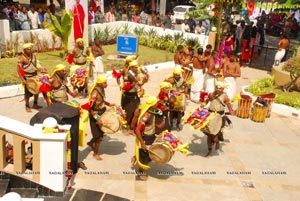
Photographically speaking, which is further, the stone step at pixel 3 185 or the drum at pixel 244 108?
the drum at pixel 244 108

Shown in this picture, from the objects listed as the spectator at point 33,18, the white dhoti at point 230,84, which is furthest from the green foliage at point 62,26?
the white dhoti at point 230,84

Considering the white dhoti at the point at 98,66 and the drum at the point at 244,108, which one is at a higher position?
the white dhoti at the point at 98,66

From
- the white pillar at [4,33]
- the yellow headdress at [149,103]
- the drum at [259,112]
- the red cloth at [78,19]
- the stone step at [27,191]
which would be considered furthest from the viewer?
the red cloth at [78,19]

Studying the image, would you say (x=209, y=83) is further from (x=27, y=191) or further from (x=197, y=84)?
(x=27, y=191)

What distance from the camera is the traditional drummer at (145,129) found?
282 inches

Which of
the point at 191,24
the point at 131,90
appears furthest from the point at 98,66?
the point at 191,24

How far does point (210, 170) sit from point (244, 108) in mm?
3597

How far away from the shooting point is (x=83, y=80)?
11391mm

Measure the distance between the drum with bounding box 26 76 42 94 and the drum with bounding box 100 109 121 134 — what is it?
9.94 ft

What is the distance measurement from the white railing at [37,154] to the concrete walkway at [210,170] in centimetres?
76

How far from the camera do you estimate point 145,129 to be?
728 cm

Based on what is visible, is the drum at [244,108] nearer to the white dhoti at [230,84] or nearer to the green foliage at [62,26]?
the white dhoti at [230,84]

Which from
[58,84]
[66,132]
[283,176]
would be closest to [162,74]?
[58,84]

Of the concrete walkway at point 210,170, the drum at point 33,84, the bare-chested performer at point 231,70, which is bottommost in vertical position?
A: the concrete walkway at point 210,170
